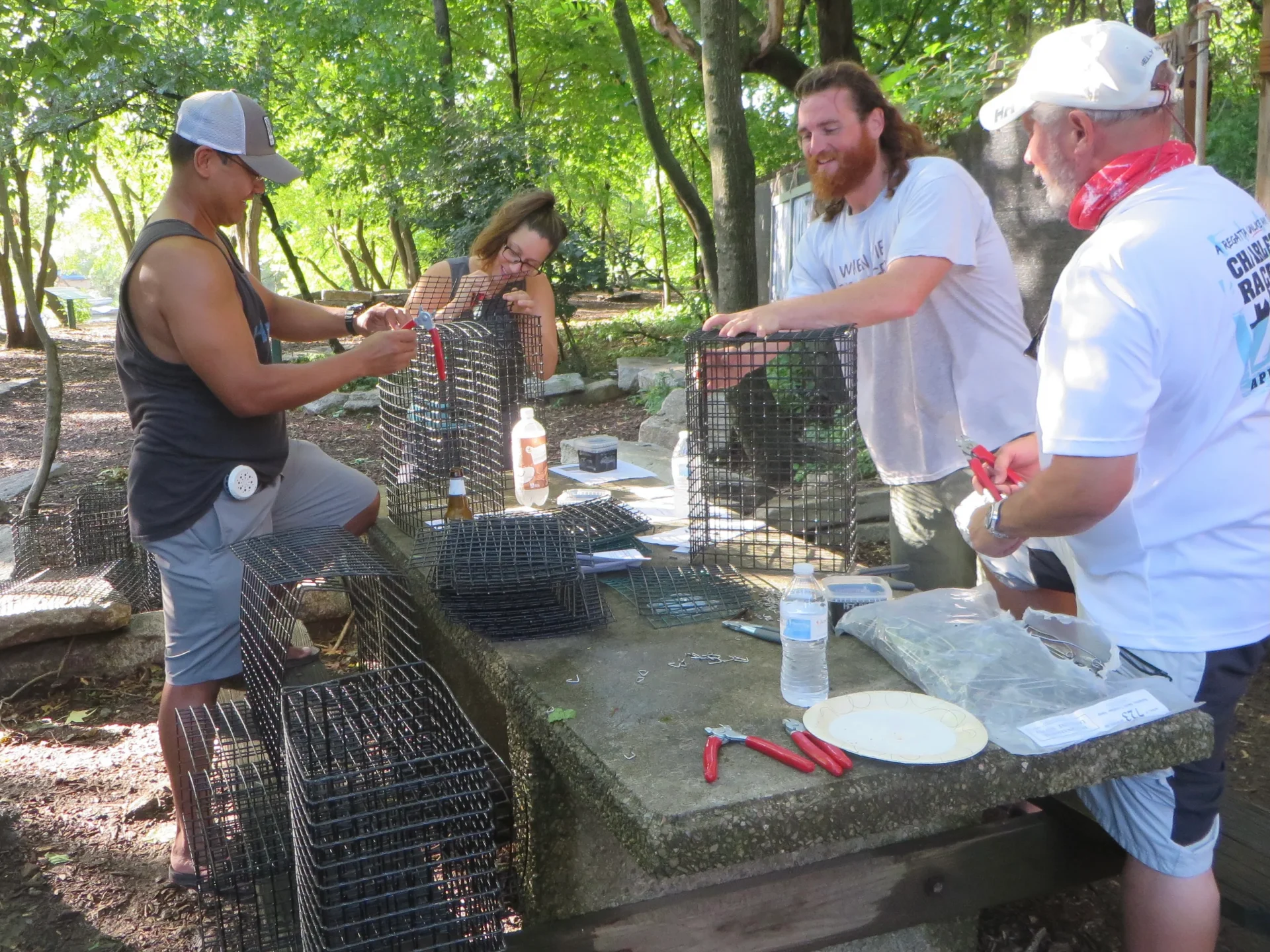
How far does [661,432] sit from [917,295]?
5270 millimetres

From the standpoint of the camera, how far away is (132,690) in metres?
4.55

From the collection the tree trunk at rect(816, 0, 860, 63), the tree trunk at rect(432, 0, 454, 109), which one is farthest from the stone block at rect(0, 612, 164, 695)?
the tree trunk at rect(432, 0, 454, 109)

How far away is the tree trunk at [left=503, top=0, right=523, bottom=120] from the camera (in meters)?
14.9

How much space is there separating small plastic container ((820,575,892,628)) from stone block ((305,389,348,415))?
9630 mm

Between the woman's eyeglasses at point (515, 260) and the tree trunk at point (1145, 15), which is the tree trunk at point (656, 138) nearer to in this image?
the tree trunk at point (1145, 15)

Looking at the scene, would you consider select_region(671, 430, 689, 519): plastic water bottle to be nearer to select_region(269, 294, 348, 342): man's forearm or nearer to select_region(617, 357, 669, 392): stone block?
select_region(269, 294, 348, 342): man's forearm

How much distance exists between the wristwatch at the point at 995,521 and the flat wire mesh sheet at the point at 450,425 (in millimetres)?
1630

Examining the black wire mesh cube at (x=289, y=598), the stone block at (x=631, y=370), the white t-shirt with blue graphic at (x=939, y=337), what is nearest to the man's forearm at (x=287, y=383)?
the black wire mesh cube at (x=289, y=598)

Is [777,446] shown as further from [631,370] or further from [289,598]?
[631,370]

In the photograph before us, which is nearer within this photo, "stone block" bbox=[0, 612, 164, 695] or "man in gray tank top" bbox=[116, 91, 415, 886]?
"man in gray tank top" bbox=[116, 91, 415, 886]

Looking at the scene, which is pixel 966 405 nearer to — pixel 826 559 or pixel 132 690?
pixel 826 559

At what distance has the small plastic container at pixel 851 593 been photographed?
252 centimetres

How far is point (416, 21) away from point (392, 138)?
272 cm

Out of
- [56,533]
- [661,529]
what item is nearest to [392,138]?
[56,533]
